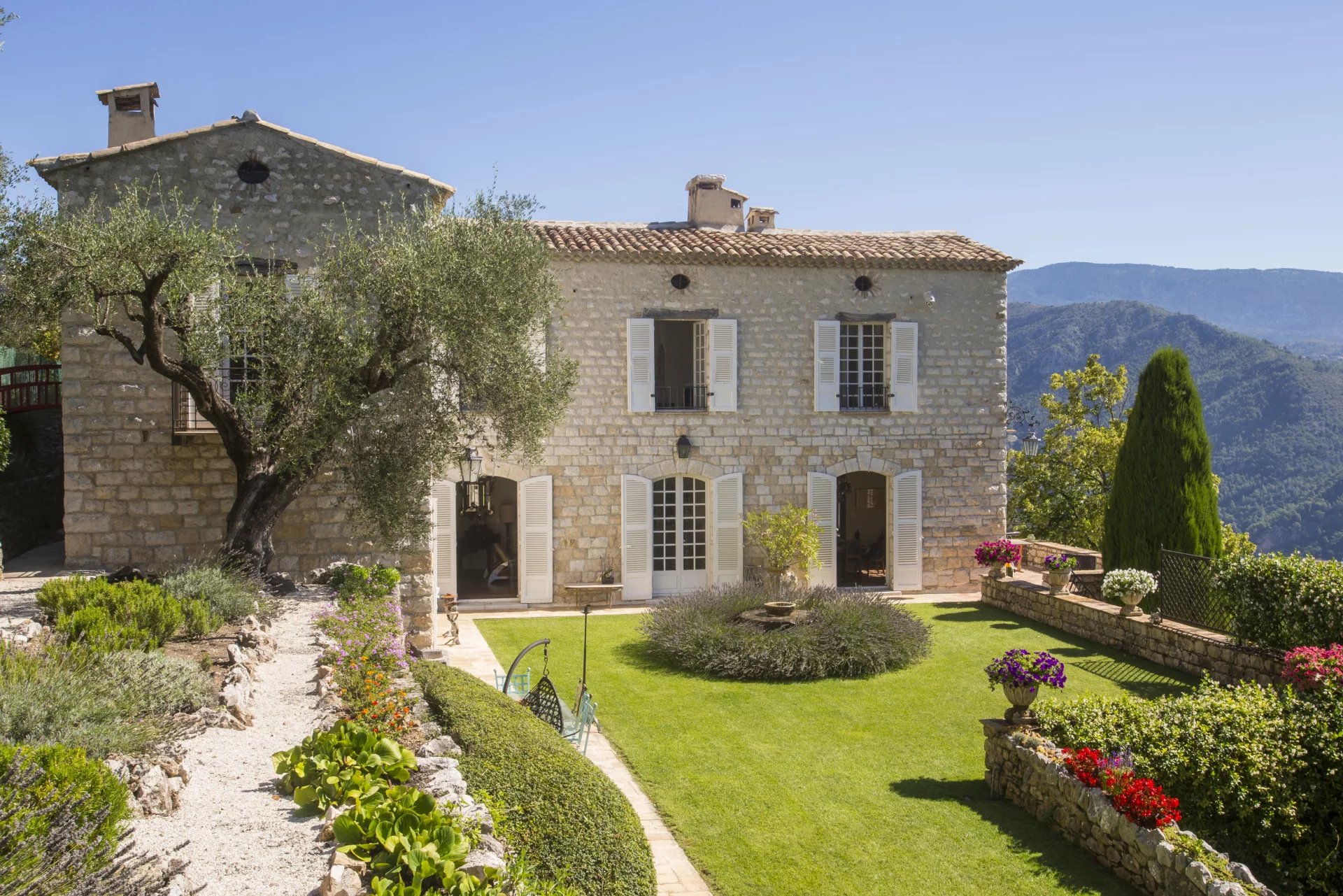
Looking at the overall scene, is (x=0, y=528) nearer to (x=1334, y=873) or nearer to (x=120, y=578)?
(x=120, y=578)

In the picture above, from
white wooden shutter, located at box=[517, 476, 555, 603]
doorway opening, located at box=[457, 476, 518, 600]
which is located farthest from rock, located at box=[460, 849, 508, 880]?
white wooden shutter, located at box=[517, 476, 555, 603]

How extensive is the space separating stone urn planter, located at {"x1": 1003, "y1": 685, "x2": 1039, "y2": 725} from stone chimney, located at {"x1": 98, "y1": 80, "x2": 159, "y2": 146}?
1243 centimetres

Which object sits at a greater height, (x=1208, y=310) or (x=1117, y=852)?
(x=1208, y=310)

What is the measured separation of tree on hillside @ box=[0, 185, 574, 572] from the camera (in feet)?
32.4

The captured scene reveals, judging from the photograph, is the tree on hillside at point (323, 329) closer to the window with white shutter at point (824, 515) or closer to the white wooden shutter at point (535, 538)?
the white wooden shutter at point (535, 538)

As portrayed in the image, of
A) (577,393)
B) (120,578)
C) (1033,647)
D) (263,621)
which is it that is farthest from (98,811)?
(577,393)

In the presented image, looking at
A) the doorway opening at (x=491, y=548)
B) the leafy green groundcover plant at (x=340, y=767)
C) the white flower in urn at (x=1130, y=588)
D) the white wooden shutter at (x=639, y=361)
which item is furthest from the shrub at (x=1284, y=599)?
the doorway opening at (x=491, y=548)

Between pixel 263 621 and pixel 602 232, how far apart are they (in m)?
9.37

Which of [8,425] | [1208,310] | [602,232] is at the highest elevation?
[1208,310]

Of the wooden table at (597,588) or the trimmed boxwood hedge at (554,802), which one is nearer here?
the trimmed boxwood hedge at (554,802)

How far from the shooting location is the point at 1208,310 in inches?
6599

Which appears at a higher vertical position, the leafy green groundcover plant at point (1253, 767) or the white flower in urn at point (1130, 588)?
the white flower in urn at point (1130, 588)

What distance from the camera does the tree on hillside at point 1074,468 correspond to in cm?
2273

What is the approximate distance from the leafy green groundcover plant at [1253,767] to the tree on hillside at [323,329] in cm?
701
